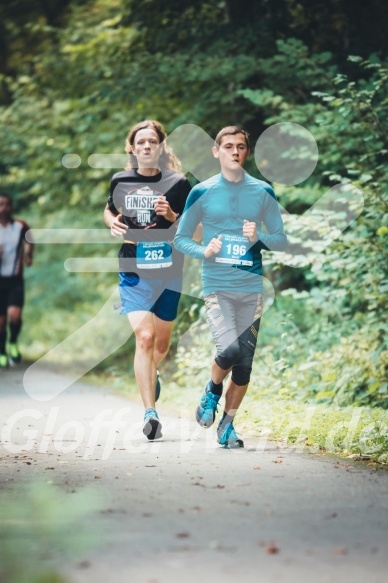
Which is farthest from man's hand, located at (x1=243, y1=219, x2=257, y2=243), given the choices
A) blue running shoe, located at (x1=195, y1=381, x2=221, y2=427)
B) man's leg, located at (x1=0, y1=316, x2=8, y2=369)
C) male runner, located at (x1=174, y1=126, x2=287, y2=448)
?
man's leg, located at (x1=0, y1=316, x2=8, y2=369)

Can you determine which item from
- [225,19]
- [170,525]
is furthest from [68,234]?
[170,525]

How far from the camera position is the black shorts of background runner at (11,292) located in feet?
46.4

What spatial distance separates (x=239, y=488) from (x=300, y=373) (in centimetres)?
510

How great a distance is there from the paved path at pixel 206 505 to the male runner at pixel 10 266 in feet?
19.2

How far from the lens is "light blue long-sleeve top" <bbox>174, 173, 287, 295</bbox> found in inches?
279

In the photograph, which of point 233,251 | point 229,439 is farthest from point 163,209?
point 229,439

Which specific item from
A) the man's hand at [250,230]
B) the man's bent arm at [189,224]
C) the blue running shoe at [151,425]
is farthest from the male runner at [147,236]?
the man's hand at [250,230]

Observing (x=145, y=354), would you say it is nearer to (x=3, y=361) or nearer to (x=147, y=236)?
(x=147, y=236)

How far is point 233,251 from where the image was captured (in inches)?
277

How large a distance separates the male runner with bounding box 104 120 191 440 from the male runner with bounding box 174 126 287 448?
589 mm

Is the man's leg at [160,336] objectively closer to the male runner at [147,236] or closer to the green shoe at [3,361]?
the male runner at [147,236]

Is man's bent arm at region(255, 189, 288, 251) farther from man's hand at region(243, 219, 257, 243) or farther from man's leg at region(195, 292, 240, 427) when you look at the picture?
man's leg at region(195, 292, 240, 427)

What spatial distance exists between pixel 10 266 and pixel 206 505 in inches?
376

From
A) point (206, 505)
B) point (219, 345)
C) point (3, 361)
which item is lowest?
point (3, 361)
